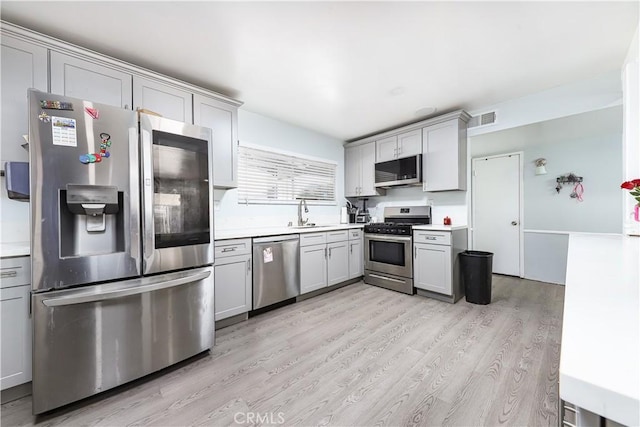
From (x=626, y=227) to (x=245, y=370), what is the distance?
3.30 metres

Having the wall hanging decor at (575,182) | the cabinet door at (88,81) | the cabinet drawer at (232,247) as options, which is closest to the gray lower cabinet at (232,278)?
the cabinet drawer at (232,247)

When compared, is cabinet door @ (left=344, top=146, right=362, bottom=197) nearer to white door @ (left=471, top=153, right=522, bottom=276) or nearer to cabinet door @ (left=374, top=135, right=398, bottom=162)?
cabinet door @ (left=374, top=135, right=398, bottom=162)

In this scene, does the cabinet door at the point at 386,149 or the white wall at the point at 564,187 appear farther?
the cabinet door at the point at 386,149

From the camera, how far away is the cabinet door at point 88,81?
192cm

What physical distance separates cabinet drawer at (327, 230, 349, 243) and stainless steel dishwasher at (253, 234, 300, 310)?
585 millimetres

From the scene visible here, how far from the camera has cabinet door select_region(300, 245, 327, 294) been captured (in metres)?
3.27

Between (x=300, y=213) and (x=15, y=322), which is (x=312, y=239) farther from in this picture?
(x=15, y=322)

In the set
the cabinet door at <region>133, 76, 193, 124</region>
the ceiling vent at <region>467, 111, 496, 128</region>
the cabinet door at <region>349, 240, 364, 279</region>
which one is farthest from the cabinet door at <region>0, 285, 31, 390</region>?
the ceiling vent at <region>467, 111, 496, 128</region>

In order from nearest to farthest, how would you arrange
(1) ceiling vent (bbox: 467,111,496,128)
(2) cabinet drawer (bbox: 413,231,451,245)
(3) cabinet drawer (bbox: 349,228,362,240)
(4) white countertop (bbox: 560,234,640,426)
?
(4) white countertop (bbox: 560,234,640,426)
(2) cabinet drawer (bbox: 413,231,451,245)
(1) ceiling vent (bbox: 467,111,496,128)
(3) cabinet drawer (bbox: 349,228,362,240)

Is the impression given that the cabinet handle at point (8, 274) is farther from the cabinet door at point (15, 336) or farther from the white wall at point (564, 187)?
the white wall at point (564, 187)

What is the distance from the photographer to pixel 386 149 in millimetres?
4203

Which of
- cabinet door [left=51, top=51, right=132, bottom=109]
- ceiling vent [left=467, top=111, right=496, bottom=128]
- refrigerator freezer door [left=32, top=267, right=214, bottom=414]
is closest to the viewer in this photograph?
refrigerator freezer door [left=32, top=267, right=214, bottom=414]

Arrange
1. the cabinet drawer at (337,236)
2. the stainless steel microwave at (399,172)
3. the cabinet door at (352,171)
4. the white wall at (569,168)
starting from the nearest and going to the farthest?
the white wall at (569,168), the cabinet drawer at (337,236), the stainless steel microwave at (399,172), the cabinet door at (352,171)

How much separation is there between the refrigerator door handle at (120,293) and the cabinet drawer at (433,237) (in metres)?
2.69
